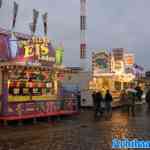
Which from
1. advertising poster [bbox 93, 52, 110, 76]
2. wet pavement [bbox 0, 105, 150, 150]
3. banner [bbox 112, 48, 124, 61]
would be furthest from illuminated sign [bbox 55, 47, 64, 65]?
banner [bbox 112, 48, 124, 61]

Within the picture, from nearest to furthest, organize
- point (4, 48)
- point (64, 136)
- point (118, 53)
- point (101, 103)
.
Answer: point (64, 136)
point (4, 48)
point (101, 103)
point (118, 53)

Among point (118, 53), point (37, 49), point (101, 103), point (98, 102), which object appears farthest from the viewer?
point (118, 53)

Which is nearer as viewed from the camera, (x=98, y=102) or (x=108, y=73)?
(x=98, y=102)

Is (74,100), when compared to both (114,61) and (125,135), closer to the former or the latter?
(125,135)

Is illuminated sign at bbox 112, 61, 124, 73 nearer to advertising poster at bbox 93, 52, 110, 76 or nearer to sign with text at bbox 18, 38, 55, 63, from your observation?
advertising poster at bbox 93, 52, 110, 76

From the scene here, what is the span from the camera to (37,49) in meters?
24.6

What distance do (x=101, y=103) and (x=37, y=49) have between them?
715cm

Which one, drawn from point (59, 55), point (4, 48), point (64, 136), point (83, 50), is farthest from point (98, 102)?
point (83, 50)

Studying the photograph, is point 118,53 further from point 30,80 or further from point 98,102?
point 30,80

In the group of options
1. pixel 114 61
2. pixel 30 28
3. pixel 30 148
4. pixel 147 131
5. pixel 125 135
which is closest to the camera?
pixel 30 148

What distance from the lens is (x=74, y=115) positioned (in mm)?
27359

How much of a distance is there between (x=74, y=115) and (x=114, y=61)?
1312cm

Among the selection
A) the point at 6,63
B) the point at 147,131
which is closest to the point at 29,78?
the point at 6,63

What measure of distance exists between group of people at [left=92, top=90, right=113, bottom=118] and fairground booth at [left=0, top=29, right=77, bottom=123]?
5.90 ft
